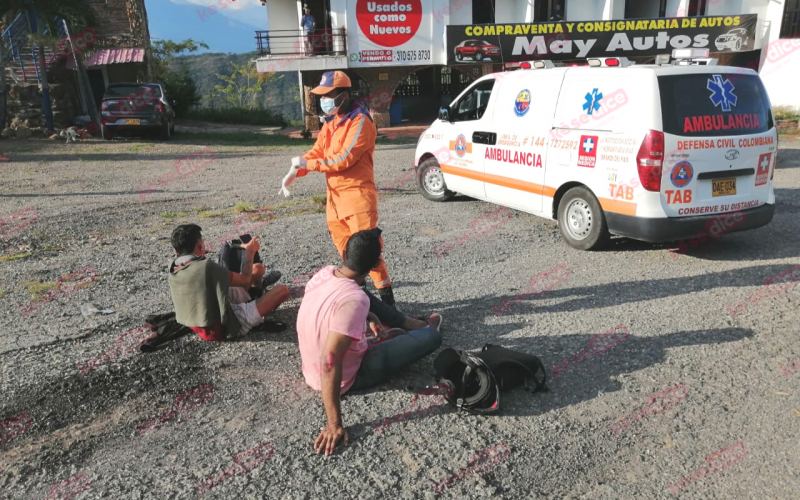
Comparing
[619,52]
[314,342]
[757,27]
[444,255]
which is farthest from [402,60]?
[314,342]

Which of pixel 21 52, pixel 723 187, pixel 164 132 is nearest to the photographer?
pixel 723 187

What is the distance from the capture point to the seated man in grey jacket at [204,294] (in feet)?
13.4

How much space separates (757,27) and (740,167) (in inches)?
823

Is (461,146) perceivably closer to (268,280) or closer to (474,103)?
(474,103)

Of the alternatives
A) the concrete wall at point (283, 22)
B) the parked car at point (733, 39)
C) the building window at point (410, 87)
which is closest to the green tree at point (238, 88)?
the building window at point (410, 87)

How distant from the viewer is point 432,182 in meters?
9.03

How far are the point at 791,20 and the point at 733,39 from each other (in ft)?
7.76

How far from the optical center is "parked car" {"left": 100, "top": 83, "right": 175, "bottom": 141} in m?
17.5

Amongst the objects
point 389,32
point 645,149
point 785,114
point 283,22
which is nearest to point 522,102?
point 645,149

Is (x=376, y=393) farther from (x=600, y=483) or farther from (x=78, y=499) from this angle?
(x=78, y=499)

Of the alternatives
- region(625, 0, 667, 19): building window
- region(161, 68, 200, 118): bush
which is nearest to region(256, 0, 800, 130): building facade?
region(625, 0, 667, 19): building window

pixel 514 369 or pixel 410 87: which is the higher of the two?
pixel 410 87

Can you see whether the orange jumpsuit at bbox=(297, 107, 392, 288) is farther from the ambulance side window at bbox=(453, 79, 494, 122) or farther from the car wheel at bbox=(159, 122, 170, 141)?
the car wheel at bbox=(159, 122, 170, 141)

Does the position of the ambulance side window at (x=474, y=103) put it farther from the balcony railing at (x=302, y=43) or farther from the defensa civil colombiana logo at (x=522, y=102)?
the balcony railing at (x=302, y=43)
